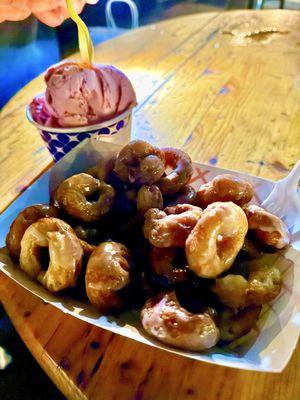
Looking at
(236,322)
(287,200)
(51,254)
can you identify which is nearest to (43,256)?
(51,254)

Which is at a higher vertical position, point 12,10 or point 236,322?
point 12,10

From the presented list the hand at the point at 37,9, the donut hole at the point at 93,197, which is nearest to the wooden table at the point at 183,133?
the donut hole at the point at 93,197

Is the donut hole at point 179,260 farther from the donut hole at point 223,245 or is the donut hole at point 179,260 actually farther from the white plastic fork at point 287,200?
the white plastic fork at point 287,200

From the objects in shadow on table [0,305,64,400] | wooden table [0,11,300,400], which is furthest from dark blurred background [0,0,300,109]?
shadow on table [0,305,64,400]

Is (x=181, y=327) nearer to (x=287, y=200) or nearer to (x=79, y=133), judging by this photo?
(x=287, y=200)

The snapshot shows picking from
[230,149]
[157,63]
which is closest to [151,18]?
[157,63]

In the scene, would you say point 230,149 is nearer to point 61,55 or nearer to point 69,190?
point 69,190

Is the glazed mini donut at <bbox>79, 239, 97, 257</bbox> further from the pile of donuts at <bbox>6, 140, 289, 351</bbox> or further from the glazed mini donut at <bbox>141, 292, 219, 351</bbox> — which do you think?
the glazed mini donut at <bbox>141, 292, 219, 351</bbox>
